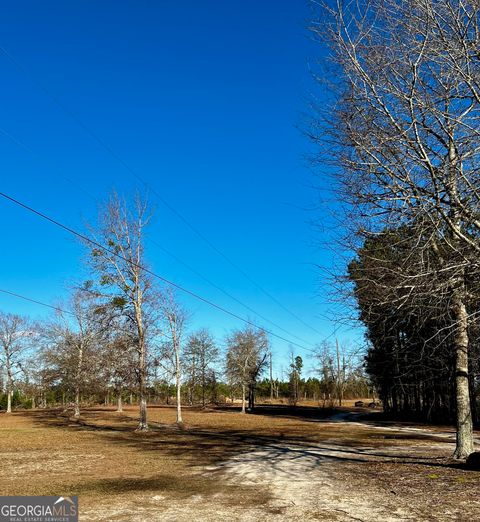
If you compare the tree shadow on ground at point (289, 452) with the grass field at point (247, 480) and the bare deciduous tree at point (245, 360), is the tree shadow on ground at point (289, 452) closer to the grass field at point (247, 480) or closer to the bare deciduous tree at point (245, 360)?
the grass field at point (247, 480)

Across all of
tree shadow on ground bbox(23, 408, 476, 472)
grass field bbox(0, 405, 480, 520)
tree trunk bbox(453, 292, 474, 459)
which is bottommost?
tree shadow on ground bbox(23, 408, 476, 472)

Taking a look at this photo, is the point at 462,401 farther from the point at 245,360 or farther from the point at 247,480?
the point at 245,360

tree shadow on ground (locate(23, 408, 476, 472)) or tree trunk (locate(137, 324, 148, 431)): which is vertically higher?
tree trunk (locate(137, 324, 148, 431))

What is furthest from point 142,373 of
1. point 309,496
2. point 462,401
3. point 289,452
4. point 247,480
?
point 309,496

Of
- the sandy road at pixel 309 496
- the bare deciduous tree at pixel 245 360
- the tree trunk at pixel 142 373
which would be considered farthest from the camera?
the bare deciduous tree at pixel 245 360

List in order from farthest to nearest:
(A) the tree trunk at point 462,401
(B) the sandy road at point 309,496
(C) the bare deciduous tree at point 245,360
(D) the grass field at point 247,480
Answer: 1. (C) the bare deciduous tree at point 245,360
2. (A) the tree trunk at point 462,401
3. (D) the grass field at point 247,480
4. (B) the sandy road at point 309,496

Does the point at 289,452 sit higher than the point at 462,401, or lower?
lower

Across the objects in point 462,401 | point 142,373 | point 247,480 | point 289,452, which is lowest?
point 289,452

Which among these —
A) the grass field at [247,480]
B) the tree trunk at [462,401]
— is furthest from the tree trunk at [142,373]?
the tree trunk at [462,401]

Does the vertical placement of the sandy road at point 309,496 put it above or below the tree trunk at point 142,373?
below

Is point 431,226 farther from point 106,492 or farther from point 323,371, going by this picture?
point 323,371

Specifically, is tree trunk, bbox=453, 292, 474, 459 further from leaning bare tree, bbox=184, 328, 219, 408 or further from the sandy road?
leaning bare tree, bbox=184, 328, 219, 408

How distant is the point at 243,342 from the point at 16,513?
45352 mm

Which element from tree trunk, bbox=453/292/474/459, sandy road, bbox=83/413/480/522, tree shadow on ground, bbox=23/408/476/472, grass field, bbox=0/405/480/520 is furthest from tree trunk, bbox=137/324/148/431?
tree trunk, bbox=453/292/474/459
